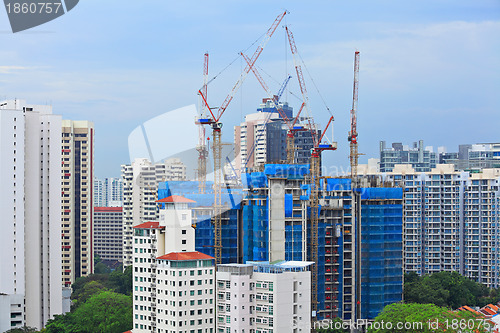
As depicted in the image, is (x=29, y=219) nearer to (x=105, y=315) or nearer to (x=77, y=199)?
(x=105, y=315)

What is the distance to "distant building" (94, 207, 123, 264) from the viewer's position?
167 feet

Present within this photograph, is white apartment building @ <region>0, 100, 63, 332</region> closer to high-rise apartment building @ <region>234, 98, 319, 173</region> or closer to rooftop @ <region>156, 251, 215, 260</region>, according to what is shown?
rooftop @ <region>156, 251, 215, 260</region>

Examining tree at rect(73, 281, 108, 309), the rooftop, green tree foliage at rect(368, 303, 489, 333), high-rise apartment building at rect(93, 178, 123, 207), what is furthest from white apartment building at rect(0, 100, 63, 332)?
high-rise apartment building at rect(93, 178, 123, 207)

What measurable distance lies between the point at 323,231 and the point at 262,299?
7217 mm

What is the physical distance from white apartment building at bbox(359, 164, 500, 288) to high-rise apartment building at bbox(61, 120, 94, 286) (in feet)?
45.9

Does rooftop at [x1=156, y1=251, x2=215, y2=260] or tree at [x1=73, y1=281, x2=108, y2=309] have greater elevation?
rooftop at [x1=156, y1=251, x2=215, y2=260]

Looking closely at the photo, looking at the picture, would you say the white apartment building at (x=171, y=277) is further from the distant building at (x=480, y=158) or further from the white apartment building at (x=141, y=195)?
the distant building at (x=480, y=158)

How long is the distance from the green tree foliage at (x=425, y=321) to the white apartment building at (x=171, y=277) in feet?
15.5

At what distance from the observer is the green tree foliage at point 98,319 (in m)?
23.8

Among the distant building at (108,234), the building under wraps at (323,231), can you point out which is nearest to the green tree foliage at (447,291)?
the building under wraps at (323,231)

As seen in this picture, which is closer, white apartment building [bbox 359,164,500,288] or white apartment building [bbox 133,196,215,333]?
white apartment building [bbox 133,196,215,333]

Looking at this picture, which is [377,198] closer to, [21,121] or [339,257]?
[339,257]

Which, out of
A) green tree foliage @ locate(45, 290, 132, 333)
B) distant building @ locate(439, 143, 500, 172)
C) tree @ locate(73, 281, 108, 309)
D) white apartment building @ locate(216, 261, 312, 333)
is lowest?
tree @ locate(73, 281, 108, 309)

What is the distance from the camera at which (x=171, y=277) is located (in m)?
18.6
